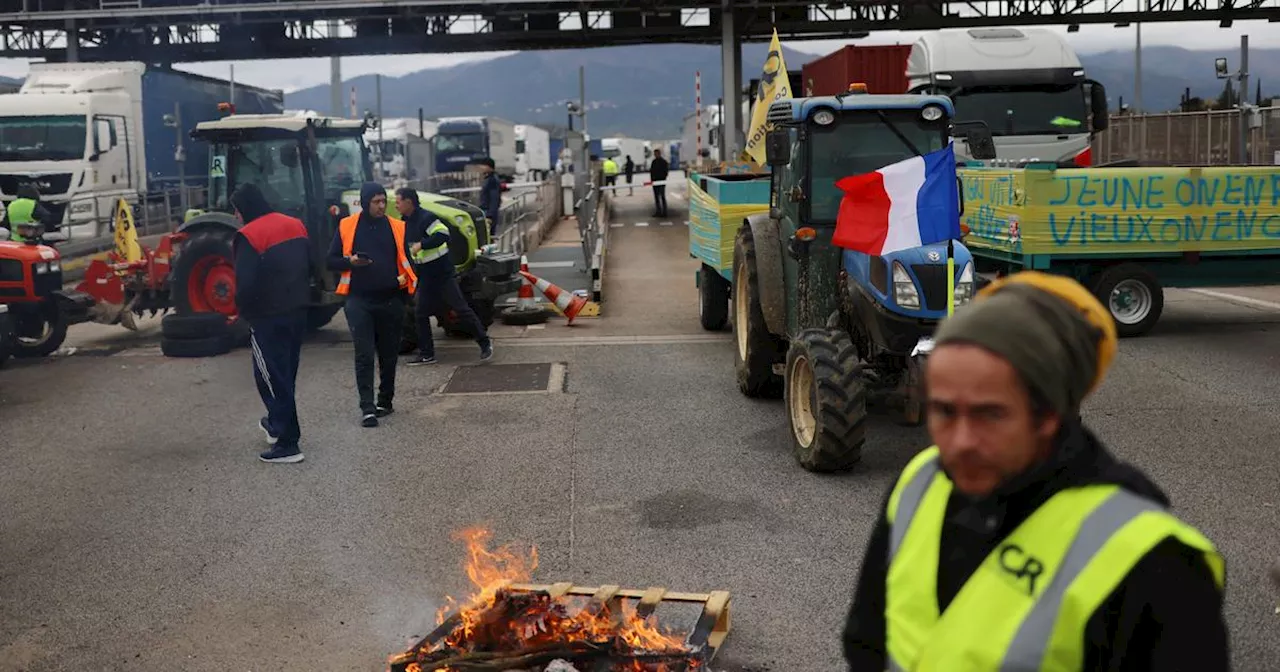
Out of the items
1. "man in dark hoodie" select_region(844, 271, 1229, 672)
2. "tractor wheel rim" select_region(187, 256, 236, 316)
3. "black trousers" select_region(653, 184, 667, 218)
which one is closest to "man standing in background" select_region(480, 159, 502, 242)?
"tractor wheel rim" select_region(187, 256, 236, 316)

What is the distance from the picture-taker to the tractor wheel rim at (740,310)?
11.5 meters

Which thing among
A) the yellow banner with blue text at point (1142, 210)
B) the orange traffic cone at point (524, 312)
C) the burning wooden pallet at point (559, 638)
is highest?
the yellow banner with blue text at point (1142, 210)

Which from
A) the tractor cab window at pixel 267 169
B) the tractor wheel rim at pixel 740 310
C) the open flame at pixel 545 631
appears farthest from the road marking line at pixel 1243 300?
the open flame at pixel 545 631

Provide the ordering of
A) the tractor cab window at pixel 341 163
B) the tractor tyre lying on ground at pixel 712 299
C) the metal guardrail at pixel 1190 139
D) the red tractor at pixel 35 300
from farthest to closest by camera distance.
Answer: the metal guardrail at pixel 1190 139 → the tractor cab window at pixel 341 163 → the tractor tyre lying on ground at pixel 712 299 → the red tractor at pixel 35 300

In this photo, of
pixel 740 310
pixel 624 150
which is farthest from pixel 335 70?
pixel 624 150

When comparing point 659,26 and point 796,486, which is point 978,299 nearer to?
point 796,486

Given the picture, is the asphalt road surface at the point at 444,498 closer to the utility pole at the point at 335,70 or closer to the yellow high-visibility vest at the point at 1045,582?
the yellow high-visibility vest at the point at 1045,582

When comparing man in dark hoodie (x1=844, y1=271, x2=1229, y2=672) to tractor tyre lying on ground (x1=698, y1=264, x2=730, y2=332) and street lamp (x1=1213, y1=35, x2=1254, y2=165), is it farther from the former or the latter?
street lamp (x1=1213, y1=35, x2=1254, y2=165)

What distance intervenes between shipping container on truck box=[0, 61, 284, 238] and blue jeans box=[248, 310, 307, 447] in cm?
1651

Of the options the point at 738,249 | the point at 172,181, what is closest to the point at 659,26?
the point at 172,181

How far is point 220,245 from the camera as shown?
591 inches

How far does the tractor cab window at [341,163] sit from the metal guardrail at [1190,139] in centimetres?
1641

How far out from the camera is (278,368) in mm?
9414

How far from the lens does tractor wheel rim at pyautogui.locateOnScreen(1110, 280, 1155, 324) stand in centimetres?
1398
